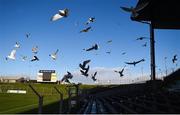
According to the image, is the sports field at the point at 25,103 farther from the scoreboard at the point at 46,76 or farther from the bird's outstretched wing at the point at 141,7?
the scoreboard at the point at 46,76

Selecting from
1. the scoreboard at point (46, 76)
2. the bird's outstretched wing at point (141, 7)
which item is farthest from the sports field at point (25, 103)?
the scoreboard at point (46, 76)

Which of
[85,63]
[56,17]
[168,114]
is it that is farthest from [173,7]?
[168,114]

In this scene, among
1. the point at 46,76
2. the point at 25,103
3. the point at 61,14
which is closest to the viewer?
the point at 61,14

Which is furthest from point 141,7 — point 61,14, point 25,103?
point 25,103

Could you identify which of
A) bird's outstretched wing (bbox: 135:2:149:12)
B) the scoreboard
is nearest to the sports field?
bird's outstretched wing (bbox: 135:2:149:12)

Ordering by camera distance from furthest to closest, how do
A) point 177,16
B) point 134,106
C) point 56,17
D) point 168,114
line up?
point 177,16, point 134,106, point 56,17, point 168,114

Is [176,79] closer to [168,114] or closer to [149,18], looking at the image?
[149,18]

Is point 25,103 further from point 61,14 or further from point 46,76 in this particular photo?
point 46,76

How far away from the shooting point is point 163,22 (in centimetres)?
2161

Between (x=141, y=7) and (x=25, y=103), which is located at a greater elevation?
(x=141, y=7)

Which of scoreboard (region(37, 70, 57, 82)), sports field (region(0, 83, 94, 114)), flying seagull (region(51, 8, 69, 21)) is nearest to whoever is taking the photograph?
flying seagull (region(51, 8, 69, 21))

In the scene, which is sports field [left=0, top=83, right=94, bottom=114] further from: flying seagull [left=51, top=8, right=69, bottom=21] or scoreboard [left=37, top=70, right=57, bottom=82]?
scoreboard [left=37, top=70, right=57, bottom=82]

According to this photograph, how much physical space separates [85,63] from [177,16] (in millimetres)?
6587

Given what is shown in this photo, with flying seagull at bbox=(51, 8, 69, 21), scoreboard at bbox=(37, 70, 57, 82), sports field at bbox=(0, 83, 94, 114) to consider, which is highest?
scoreboard at bbox=(37, 70, 57, 82)
